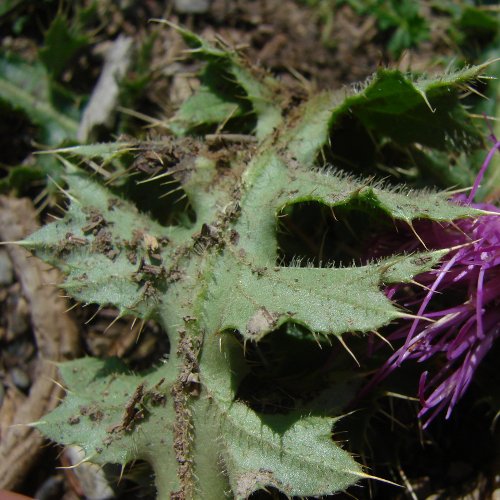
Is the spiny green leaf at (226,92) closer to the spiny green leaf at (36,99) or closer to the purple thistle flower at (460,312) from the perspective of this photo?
the purple thistle flower at (460,312)

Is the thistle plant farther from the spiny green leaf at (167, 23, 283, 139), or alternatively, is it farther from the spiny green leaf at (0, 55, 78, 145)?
the spiny green leaf at (0, 55, 78, 145)

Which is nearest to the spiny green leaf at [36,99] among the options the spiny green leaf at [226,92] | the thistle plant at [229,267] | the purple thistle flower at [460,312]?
the thistle plant at [229,267]

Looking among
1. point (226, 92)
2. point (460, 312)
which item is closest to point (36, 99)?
point (226, 92)

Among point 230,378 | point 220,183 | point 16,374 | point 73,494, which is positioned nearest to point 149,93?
point 220,183

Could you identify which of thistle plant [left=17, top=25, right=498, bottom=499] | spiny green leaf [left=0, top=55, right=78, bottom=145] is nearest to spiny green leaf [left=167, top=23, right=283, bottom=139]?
thistle plant [left=17, top=25, right=498, bottom=499]

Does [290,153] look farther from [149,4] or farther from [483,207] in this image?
[149,4]

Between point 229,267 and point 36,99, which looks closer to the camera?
point 229,267

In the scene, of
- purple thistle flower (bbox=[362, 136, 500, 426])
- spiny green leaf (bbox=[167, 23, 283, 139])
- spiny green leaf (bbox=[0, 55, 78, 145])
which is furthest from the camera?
spiny green leaf (bbox=[0, 55, 78, 145])

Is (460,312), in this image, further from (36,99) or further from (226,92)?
(36,99)
